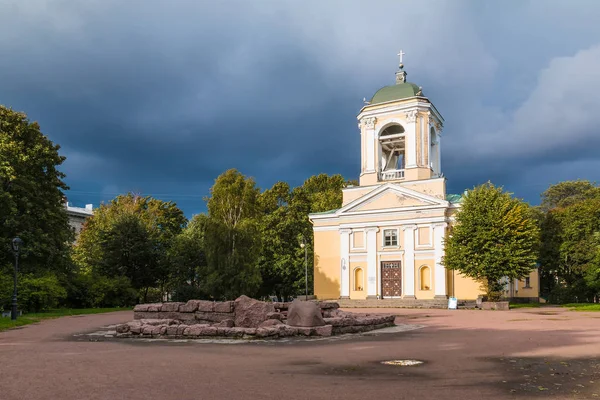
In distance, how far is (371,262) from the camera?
47.7 m

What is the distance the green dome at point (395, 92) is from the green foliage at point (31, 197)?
28229mm

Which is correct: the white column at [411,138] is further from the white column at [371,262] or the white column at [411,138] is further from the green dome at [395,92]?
the white column at [371,262]

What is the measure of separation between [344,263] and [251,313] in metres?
32.1

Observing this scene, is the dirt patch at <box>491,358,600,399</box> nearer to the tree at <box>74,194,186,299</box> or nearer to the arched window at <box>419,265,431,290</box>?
the arched window at <box>419,265,431,290</box>

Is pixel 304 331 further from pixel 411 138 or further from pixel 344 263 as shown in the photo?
pixel 411 138

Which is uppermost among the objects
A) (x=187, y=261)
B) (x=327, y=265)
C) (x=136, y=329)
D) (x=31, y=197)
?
(x=31, y=197)

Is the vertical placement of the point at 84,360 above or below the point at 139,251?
below

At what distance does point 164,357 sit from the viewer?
11.7 metres

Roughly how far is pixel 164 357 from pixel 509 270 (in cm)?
3099

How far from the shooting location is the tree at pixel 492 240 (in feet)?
122

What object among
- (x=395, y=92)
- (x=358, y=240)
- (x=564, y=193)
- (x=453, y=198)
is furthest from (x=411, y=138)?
(x=564, y=193)

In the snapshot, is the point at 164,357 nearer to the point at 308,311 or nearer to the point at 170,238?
the point at 308,311

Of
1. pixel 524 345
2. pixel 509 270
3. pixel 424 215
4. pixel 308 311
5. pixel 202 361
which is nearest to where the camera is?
pixel 202 361

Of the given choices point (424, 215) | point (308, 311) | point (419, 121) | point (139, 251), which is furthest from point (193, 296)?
point (308, 311)
